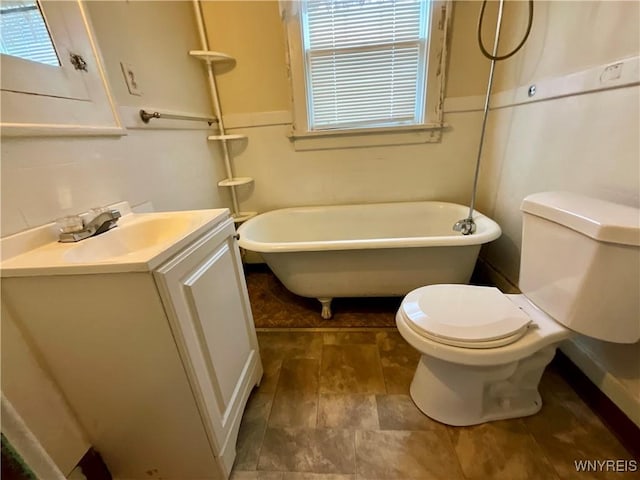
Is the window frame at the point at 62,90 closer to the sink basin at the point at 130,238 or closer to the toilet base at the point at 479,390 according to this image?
the sink basin at the point at 130,238

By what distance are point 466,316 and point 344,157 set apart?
1.44 metres

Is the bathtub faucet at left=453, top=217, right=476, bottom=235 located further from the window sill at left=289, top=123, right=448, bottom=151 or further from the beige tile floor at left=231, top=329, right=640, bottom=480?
the beige tile floor at left=231, top=329, right=640, bottom=480

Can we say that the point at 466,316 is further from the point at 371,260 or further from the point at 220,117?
the point at 220,117

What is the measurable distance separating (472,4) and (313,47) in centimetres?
100

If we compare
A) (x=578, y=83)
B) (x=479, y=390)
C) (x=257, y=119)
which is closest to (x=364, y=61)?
(x=257, y=119)

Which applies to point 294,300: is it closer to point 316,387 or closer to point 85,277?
point 316,387

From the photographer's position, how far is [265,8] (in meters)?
1.74

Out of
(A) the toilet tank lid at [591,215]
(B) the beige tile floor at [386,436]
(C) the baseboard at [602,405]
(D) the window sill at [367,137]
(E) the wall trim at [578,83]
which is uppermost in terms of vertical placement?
(E) the wall trim at [578,83]

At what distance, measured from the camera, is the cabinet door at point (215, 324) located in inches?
27.1

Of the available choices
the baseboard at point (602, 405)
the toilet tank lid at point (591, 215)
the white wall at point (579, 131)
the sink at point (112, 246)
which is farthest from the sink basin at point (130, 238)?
the baseboard at point (602, 405)

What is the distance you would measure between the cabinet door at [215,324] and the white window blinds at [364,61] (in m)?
1.41

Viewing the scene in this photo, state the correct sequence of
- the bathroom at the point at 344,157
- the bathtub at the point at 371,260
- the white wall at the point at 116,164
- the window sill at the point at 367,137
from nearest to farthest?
the white wall at the point at 116,164 → the bathroom at the point at 344,157 → the bathtub at the point at 371,260 → the window sill at the point at 367,137

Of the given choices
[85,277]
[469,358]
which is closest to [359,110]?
[469,358]

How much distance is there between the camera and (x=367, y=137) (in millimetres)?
1974
